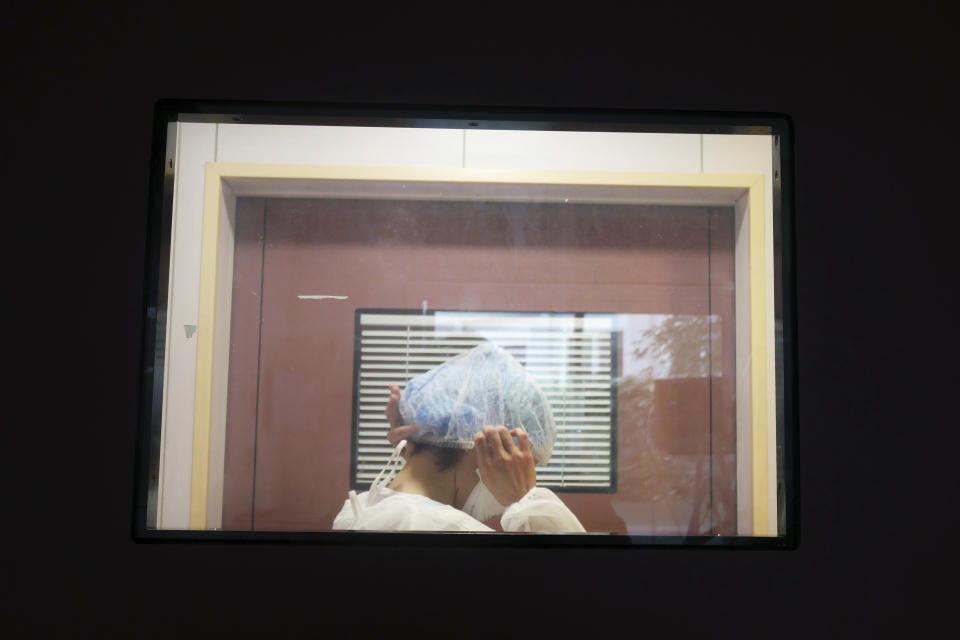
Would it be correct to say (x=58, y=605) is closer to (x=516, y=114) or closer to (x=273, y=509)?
(x=273, y=509)

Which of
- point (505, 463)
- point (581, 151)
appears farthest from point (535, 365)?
point (581, 151)

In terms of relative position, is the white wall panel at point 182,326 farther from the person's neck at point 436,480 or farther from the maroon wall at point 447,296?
the person's neck at point 436,480

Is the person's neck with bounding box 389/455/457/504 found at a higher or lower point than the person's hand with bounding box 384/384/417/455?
lower

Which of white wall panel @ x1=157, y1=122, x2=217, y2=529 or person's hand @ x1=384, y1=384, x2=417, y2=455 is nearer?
white wall panel @ x1=157, y1=122, x2=217, y2=529

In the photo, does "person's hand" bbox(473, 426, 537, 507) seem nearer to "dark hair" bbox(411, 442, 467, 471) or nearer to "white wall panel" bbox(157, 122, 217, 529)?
"dark hair" bbox(411, 442, 467, 471)

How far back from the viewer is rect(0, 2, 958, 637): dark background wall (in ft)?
2.25

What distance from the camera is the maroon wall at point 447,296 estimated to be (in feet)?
2.52

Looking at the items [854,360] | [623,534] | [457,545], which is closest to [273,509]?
[457,545]

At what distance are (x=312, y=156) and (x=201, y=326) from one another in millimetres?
234

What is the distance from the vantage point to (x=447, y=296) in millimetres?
819

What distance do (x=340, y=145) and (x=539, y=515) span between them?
0.49 metres

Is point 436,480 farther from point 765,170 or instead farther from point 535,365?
point 765,170

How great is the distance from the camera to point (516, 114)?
72 centimetres

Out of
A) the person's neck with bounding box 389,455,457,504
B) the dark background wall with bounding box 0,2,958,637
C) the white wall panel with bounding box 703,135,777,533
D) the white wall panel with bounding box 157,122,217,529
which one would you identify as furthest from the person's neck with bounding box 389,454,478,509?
the white wall panel with bounding box 703,135,777,533
